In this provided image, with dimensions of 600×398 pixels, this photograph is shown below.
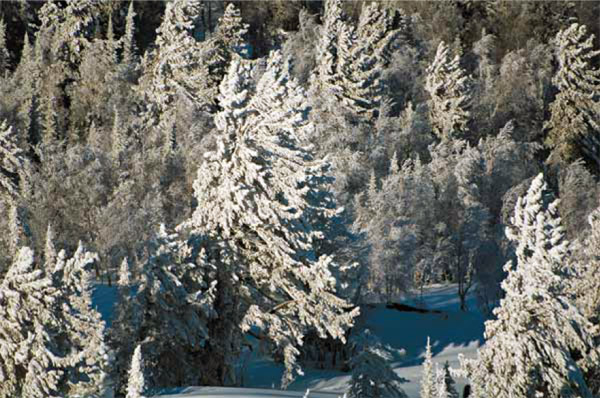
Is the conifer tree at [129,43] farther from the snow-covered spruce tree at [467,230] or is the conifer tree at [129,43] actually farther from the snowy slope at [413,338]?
the snowy slope at [413,338]

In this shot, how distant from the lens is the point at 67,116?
210ft

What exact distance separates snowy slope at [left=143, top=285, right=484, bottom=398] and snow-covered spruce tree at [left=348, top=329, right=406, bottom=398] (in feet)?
28.5

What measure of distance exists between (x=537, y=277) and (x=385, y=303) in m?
29.3

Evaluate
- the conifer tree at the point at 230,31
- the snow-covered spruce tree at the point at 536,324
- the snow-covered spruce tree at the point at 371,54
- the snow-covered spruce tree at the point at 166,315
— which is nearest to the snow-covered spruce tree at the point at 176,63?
→ the conifer tree at the point at 230,31

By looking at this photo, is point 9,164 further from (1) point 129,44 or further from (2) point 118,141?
(1) point 129,44

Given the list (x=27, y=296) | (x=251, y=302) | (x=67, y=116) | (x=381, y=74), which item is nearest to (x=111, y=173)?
(x=67, y=116)

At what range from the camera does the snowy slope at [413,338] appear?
1336 inches

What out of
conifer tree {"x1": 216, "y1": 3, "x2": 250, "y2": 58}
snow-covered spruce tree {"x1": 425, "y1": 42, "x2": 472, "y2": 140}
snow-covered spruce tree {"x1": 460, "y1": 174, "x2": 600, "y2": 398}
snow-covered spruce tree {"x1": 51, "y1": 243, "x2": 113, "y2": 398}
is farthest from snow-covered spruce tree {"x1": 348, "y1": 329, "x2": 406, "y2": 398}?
Result: conifer tree {"x1": 216, "y1": 3, "x2": 250, "y2": 58}

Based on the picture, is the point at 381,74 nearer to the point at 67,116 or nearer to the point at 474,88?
the point at 474,88

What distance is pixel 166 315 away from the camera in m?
24.8

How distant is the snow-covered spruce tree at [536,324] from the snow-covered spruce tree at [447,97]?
47.1 m

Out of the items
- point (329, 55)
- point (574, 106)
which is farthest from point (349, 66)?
point (574, 106)

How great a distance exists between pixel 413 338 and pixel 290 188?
61.4ft

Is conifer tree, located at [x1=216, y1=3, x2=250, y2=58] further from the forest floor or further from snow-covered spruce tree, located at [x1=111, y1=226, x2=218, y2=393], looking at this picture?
snow-covered spruce tree, located at [x1=111, y1=226, x2=218, y2=393]
